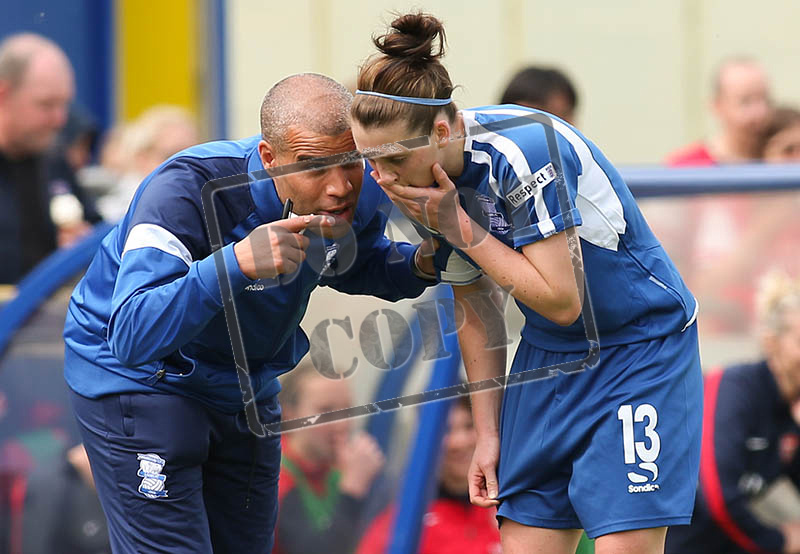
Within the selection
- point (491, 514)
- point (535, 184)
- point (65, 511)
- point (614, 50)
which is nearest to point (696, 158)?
point (491, 514)

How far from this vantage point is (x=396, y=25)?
2.72 m

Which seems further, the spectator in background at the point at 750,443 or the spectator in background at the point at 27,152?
the spectator in background at the point at 27,152

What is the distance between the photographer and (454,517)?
4516 mm

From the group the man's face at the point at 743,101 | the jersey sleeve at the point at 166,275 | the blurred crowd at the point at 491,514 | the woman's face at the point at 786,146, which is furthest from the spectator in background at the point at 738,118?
the jersey sleeve at the point at 166,275

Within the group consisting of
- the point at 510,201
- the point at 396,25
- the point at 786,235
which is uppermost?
the point at 396,25

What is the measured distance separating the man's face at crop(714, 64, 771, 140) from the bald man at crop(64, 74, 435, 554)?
132 inches

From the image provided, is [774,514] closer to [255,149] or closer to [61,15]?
[255,149]

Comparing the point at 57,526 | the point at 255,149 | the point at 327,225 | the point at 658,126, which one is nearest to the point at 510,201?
the point at 327,225

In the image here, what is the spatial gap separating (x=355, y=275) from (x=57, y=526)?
7.29 ft

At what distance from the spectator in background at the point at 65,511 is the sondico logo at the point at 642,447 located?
2.46 m

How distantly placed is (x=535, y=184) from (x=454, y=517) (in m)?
2.09

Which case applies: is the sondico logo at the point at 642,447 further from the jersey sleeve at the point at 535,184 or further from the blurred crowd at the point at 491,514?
the blurred crowd at the point at 491,514

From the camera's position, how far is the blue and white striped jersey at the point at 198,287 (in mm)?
2705

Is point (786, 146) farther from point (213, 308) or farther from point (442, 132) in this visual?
point (213, 308)
